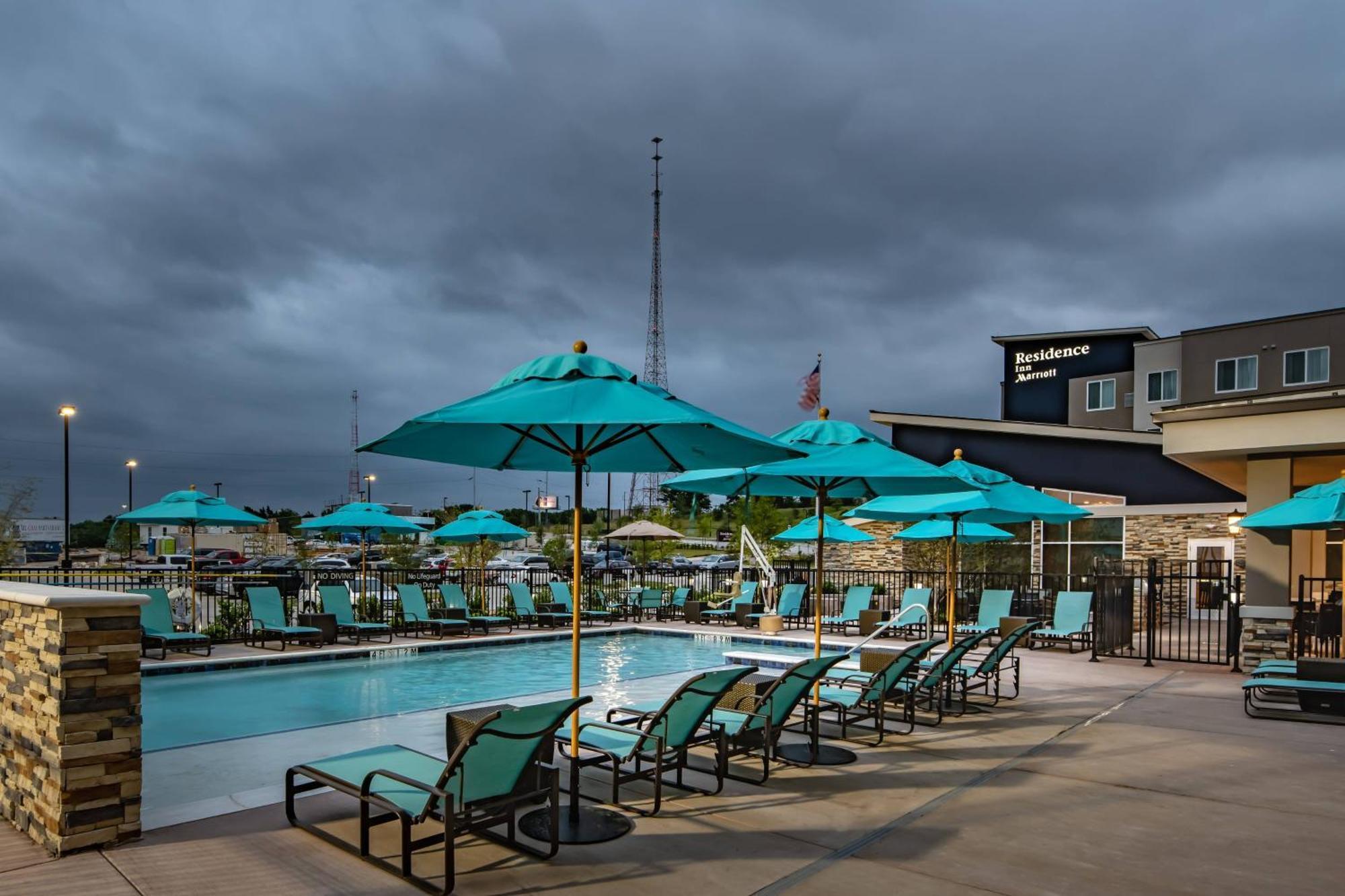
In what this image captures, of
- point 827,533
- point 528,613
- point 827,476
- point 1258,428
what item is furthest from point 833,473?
point 528,613

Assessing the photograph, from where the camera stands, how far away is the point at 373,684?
11.3m

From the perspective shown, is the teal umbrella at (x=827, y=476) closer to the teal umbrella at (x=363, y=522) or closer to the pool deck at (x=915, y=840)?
the pool deck at (x=915, y=840)

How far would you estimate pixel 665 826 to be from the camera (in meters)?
4.92

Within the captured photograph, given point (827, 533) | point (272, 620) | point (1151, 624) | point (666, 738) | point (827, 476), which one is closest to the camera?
point (666, 738)

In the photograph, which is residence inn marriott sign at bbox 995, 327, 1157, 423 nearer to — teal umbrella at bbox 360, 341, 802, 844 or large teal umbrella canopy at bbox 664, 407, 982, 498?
large teal umbrella canopy at bbox 664, 407, 982, 498

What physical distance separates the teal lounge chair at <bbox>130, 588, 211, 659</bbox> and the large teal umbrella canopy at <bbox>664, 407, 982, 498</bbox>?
795cm

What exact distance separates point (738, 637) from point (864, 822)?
37.9 feet

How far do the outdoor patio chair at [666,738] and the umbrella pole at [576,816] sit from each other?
0.20 m

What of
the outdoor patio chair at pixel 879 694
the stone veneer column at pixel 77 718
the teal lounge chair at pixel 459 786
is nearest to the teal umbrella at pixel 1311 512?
the outdoor patio chair at pixel 879 694

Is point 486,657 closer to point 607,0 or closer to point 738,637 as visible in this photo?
point 738,637

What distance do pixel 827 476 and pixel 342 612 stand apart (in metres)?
10.4

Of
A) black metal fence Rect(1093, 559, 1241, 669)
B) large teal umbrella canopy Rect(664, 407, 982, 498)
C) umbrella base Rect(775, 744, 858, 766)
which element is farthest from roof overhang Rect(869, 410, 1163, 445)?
umbrella base Rect(775, 744, 858, 766)

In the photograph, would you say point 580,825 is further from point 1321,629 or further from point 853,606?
point 853,606

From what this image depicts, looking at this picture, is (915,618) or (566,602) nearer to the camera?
(915,618)
